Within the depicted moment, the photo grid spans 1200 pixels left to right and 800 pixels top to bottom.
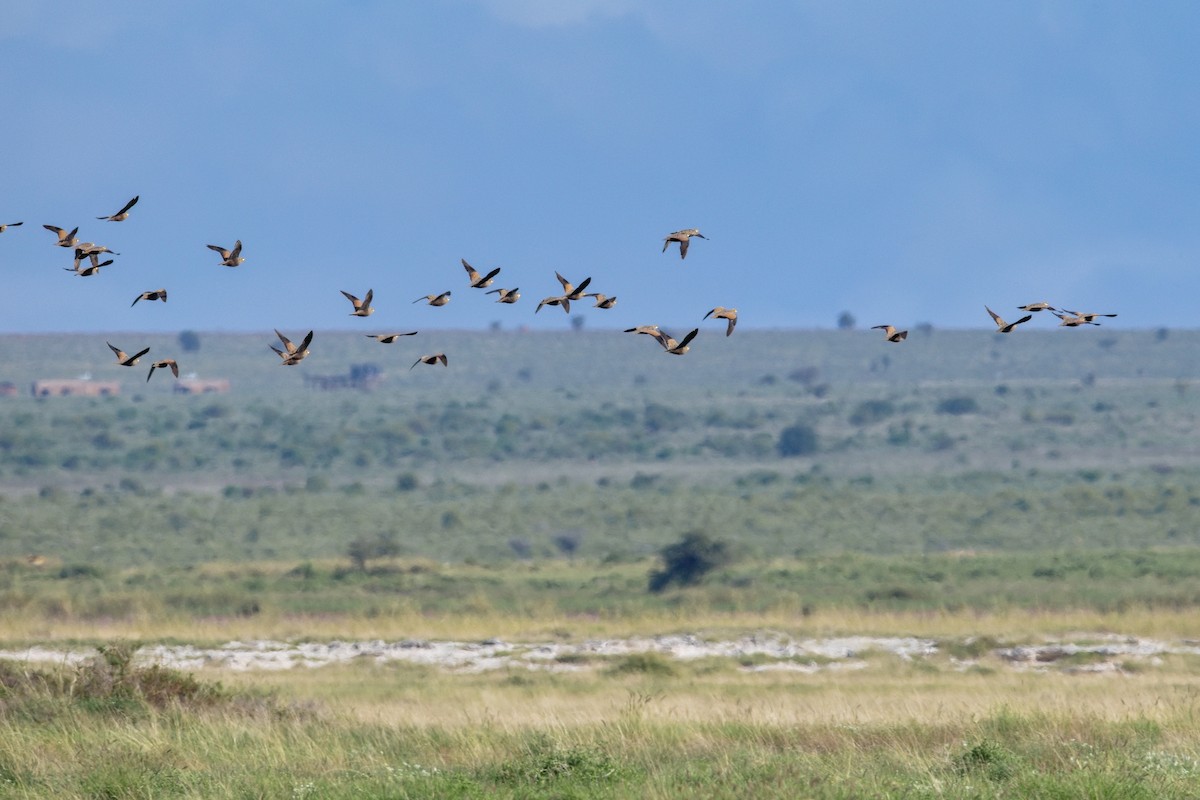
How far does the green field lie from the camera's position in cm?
1809

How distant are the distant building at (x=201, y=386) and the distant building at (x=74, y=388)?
4645mm

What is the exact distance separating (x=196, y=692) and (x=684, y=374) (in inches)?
4766

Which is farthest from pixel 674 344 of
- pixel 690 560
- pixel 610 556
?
pixel 610 556

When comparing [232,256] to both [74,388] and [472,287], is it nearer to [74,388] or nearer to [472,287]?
[472,287]

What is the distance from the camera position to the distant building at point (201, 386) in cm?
13150

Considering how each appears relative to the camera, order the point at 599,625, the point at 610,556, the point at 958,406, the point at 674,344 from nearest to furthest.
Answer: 1. the point at 674,344
2. the point at 599,625
3. the point at 610,556
4. the point at 958,406

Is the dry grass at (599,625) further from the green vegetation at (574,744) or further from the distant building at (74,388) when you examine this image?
the distant building at (74,388)

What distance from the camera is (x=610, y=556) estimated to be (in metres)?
58.8

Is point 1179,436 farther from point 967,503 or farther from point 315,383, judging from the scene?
point 315,383

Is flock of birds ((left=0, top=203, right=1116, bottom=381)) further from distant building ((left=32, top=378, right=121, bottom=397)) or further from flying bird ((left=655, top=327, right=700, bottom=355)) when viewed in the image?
distant building ((left=32, top=378, right=121, bottom=397))

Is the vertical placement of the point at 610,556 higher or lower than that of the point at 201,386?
lower

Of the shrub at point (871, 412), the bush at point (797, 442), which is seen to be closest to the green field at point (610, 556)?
the bush at point (797, 442)

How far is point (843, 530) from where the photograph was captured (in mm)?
70188

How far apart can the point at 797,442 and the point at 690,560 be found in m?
55.1
